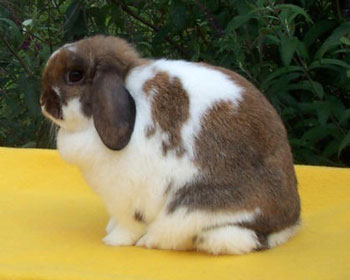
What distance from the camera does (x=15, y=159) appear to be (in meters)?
2.77

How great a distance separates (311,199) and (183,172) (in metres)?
0.72

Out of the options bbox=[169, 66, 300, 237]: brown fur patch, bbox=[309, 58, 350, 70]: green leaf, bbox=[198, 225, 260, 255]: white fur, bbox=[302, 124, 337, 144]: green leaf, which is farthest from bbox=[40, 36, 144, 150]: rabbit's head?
bbox=[302, 124, 337, 144]: green leaf

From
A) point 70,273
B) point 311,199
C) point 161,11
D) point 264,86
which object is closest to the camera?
point 70,273

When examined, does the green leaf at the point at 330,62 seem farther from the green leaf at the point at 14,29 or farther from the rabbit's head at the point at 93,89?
the green leaf at the point at 14,29

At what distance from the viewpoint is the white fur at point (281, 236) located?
2.03 metres

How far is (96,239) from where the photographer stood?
2125 millimetres

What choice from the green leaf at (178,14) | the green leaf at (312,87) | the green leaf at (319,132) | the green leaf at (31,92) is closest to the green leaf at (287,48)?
the green leaf at (312,87)

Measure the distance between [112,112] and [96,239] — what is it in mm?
404

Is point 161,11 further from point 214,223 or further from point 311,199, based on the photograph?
point 214,223

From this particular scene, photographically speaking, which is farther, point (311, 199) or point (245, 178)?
point (311, 199)

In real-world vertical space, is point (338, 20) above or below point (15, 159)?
above

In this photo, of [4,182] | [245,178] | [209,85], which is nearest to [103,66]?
[209,85]

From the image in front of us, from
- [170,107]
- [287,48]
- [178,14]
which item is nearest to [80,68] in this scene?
[170,107]

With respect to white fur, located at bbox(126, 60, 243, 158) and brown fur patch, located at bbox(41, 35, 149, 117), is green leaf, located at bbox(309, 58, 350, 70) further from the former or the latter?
brown fur patch, located at bbox(41, 35, 149, 117)
